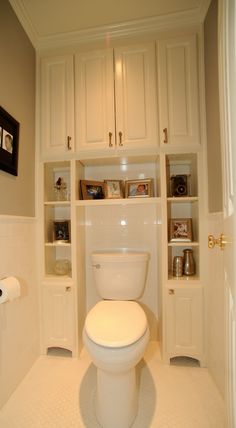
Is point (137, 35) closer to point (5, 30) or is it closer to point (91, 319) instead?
point (5, 30)

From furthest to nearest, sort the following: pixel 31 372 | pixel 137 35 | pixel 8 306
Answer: pixel 137 35 → pixel 31 372 → pixel 8 306

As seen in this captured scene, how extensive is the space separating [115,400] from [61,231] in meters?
1.14

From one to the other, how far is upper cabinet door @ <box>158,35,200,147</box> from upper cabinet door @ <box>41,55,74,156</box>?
0.66 metres

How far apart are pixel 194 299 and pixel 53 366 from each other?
1091 millimetres

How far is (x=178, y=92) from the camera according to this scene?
1509 millimetres

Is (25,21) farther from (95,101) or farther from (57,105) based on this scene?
(95,101)

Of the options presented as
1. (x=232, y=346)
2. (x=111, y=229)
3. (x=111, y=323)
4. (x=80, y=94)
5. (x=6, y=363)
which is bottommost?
(x=6, y=363)

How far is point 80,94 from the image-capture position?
1607 mm

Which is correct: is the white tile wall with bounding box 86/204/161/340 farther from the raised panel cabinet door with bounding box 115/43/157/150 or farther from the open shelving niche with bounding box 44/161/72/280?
the raised panel cabinet door with bounding box 115/43/157/150

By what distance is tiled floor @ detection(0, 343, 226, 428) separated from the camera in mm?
1116

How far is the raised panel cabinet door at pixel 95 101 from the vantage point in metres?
1.58

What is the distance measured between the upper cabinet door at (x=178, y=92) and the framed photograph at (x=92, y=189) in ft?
1.99

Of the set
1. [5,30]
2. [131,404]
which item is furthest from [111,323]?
[5,30]

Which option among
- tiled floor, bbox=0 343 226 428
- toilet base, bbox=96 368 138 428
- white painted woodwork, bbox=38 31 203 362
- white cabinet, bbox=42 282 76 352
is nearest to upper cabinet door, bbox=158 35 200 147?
white painted woodwork, bbox=38 31 203 362
